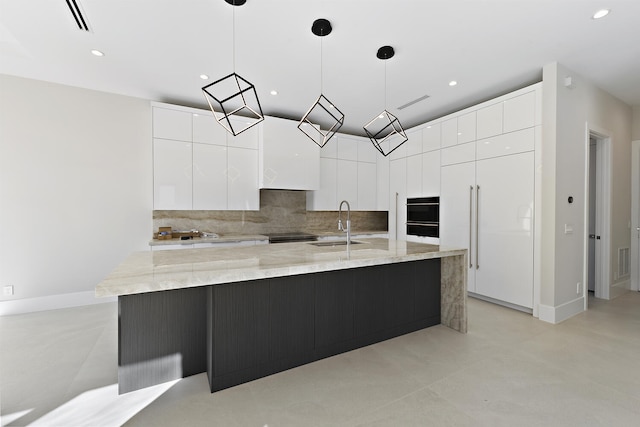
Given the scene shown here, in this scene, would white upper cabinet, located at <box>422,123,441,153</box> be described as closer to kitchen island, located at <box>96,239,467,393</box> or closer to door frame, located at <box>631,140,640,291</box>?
kitchen island, located at <box>96,239,467,393</box>

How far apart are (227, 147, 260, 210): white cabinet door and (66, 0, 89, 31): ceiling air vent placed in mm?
2027

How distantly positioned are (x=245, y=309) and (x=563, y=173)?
11.7ft

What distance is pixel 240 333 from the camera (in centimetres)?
194

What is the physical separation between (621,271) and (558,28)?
3.81 metres

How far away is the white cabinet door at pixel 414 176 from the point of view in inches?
184

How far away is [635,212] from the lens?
4.20 metres

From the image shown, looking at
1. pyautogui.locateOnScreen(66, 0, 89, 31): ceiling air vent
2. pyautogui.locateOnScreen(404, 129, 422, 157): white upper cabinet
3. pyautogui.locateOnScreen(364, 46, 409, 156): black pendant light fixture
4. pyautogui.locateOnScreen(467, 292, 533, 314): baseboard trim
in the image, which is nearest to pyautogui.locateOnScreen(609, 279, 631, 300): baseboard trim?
pyautogui.locateOnScreen(467, 292, 533, 314): baseboard trim

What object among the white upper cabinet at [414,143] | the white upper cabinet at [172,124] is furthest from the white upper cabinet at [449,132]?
the white upper cabinet at [172,124]

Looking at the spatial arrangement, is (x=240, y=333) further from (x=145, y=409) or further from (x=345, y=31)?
(x=345, y=31)

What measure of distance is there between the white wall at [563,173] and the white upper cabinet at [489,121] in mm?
484

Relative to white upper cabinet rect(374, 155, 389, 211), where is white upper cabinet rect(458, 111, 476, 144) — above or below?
above

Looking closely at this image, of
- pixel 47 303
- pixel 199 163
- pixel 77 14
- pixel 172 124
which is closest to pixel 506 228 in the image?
pixel 199 163

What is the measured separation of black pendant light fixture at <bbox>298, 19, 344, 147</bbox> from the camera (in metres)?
2.34

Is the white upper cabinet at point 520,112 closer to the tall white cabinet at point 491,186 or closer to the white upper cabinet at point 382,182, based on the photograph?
the tall white cabinet at point 491,186
